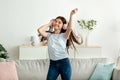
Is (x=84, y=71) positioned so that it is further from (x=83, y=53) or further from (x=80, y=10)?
(x=80, y=10)

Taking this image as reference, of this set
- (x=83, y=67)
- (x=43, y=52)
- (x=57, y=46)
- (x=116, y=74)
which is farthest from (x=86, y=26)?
(x=57, y=46)

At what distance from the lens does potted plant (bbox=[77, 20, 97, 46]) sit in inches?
210

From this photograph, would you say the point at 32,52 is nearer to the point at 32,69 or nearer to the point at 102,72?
the point at 32,69

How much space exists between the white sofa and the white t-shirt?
26.8 inches

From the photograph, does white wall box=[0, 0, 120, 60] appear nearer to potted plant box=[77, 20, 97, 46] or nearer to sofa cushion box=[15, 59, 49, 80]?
potted plant box=[77, 20, 97, 46]

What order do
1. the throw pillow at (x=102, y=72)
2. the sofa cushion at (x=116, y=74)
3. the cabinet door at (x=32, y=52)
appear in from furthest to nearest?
the cabinet door at (x=32, y=52)
the throw pillow at (x=102, y=72)
the sofa cushion at (x=116, y=74)

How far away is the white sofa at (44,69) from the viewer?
354cm

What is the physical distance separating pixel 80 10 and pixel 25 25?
1216mm

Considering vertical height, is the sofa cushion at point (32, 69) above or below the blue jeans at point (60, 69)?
below

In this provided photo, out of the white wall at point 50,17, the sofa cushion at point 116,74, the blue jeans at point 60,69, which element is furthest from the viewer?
the white wall at point 50,17

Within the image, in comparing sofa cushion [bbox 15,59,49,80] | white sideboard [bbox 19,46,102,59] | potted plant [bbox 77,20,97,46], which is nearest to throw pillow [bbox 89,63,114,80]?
sofa cushion [bbox 15,59,49,80]

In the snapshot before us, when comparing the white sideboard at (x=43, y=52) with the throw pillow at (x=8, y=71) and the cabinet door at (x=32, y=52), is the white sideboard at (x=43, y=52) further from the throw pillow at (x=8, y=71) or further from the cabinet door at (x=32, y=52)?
the throw pillow at (x=8, y=71)

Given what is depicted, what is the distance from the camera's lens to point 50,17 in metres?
5.42

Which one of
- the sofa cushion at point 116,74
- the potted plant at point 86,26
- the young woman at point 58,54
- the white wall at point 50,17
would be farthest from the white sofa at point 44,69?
the white wall at point 50,17
